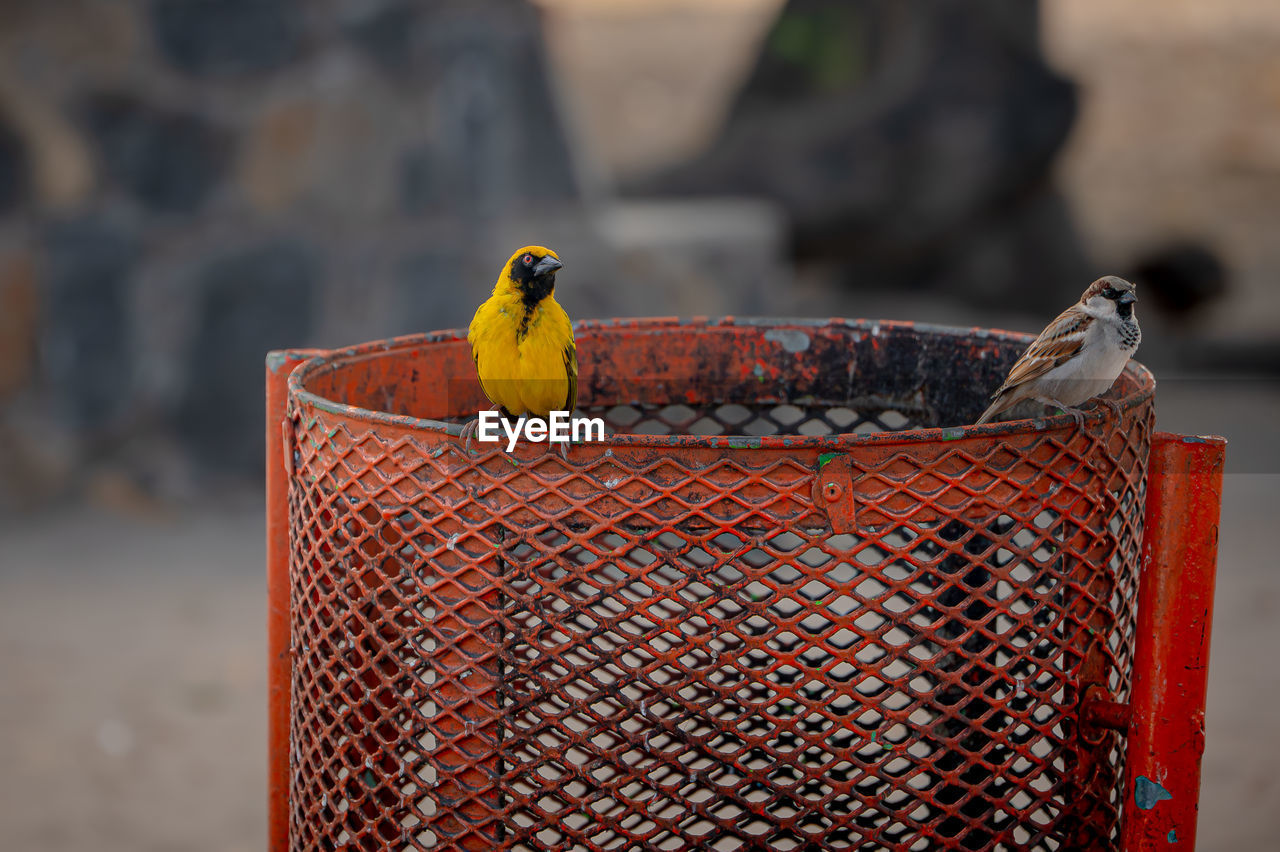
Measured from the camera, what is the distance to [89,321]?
502 cm

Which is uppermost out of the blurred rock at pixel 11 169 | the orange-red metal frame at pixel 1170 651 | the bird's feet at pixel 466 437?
the blurred rock at pixel 11 169

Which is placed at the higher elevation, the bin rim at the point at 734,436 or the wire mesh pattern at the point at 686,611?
the bin rim at the point at 734,436

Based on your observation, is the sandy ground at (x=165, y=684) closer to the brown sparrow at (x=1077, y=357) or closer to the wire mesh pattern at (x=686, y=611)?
the brown sparrow at (x=1077, y=357)

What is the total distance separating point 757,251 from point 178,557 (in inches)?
109

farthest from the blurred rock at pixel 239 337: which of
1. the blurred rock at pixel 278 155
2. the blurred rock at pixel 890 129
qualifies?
the blurred rock at pixel 890 129

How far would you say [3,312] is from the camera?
4.96 m

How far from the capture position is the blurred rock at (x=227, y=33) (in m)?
4.93

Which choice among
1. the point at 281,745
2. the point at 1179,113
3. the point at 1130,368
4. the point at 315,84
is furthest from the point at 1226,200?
the point at 281,745

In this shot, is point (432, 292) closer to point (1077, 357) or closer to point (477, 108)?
point (477, 108)

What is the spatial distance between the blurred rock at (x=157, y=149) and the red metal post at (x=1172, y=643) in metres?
4.21

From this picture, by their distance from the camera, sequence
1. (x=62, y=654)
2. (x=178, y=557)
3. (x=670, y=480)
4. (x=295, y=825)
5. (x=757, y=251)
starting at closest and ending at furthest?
(x=670, y=480), (x=295, y=825), (x=62, y=654), (x=178, y=557), (x=757, y=251)

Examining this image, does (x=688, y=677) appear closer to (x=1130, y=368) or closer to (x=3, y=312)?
(x=1130, y=368)

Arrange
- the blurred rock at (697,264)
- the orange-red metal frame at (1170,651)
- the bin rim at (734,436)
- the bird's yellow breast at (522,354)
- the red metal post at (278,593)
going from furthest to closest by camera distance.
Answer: the blurred rock at (697,264) < the bird's yellow breast at (522,354) < the red metal post at (278,593) < the orange-red metal frame at (1170,651) < the bin rim at (734,436)

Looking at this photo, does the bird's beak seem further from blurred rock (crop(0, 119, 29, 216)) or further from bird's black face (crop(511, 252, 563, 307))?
blurred rock (crop(0, 119, 29, 216))
